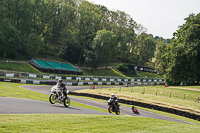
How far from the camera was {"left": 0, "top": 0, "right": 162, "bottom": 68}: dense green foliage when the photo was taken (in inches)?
2499

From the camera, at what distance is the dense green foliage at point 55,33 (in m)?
63.5

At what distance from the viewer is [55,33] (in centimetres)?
8619

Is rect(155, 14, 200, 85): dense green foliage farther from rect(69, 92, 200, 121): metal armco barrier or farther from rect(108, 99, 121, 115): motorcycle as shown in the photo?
rect(108, 99, 121, 115): motorcycle

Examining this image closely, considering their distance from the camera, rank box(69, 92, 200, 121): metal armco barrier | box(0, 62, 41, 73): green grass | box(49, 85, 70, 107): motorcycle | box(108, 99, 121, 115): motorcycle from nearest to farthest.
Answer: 1. box(49, 85, 70, 107): motorcycle
2. box(108, 99, 121, 115): motorcycle
3. box(69, 92, 200, 121): metal armco barrier
4. box(0, 62, 41, 73): green grass

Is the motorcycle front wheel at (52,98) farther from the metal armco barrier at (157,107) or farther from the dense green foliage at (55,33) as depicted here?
the dense green foliage at (55,33)

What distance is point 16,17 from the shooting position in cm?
7075

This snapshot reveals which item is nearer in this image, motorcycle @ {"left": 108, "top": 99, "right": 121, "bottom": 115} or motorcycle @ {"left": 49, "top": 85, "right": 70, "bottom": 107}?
motorcycle @ {"left": 49, "top": 85, "right": 70, "bottom": 107}

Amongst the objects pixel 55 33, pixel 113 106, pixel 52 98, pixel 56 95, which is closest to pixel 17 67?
pixel 55 33

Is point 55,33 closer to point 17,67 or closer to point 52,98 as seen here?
point 17,67

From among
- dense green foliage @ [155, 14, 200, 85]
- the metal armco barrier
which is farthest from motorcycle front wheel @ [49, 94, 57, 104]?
dense green foliage @ [155, 14, 200, 85]

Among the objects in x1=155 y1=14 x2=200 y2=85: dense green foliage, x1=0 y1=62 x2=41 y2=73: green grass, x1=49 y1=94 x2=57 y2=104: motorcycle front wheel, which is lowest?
x1=49 y1=94 x2=57 y2=104: motorcycle front wheel

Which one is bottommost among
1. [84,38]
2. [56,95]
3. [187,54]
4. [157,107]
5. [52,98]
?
[157,107]

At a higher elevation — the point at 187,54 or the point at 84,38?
the point at 84,38

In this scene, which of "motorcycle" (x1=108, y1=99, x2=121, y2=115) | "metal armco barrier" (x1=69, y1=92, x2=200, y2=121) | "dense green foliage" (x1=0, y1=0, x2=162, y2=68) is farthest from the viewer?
"dense green foliage" (x1=0, y1=0, x2=162, y2=68)
